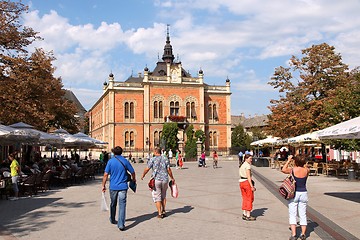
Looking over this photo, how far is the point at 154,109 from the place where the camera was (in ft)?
212

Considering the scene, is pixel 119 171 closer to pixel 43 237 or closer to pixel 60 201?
pixel 43 237

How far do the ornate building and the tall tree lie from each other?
32505 mm

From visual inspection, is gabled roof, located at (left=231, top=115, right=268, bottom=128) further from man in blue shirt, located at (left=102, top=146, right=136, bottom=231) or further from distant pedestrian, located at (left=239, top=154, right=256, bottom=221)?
man in blue shirt, located at (left=102, top=146, right=136, bottom=231)

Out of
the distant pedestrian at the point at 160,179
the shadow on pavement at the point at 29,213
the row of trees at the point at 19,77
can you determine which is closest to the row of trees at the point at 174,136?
the row of trees at the point at 19,77

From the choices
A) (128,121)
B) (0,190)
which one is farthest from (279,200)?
(128,121)

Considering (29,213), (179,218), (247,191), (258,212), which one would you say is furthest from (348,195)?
(29,213)

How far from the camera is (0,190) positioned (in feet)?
45.2

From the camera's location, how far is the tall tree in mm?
29484

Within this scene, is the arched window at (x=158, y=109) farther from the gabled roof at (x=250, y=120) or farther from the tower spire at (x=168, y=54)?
the gabled roof at (x=250, y=120)

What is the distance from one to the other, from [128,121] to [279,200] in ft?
170

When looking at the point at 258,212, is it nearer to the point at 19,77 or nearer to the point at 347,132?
the point at 347,132

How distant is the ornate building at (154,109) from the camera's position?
63625 millimetres

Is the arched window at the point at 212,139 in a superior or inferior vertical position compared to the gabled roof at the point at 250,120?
inferior

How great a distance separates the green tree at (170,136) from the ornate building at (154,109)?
2.14 metres
